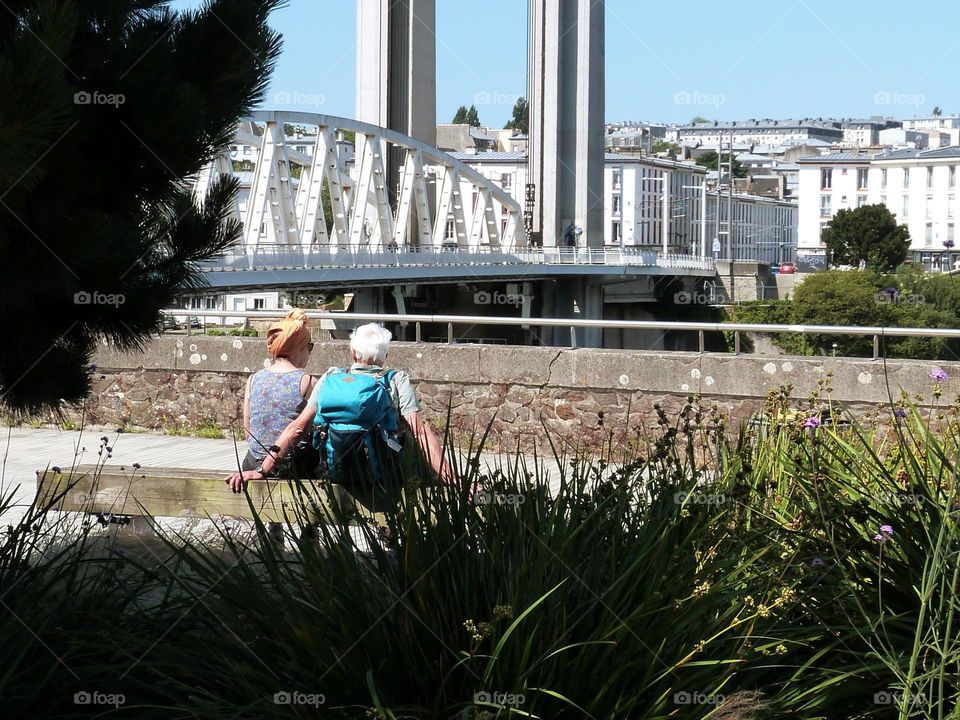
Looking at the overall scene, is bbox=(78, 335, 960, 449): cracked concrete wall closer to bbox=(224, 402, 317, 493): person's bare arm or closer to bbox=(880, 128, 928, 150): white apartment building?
bbox=(224, 402, 317, 493): person's bare arm

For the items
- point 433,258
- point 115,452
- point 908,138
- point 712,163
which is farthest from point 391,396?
point 908,138

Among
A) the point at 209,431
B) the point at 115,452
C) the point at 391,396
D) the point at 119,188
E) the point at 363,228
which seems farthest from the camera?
the point at 363,228

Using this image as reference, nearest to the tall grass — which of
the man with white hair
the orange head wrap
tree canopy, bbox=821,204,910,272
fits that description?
the man with white hair

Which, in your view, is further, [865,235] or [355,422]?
[865,235]

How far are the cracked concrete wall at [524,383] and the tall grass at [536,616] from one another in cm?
477

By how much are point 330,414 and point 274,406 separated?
0.89 meters

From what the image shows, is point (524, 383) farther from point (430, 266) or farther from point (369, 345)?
point (430, 266)

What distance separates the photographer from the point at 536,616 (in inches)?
133

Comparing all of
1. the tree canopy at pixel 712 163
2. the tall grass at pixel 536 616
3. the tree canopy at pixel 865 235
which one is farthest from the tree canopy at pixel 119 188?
the tree canopy at pixel 712 163

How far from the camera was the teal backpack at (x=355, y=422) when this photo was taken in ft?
17.3

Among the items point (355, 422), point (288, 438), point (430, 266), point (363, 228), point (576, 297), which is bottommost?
point (576, 297)

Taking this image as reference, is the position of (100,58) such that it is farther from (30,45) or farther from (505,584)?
(505,584)

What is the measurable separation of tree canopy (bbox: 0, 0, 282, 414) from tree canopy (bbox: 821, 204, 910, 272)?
92.2 meters

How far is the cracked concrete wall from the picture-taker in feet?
30.9
